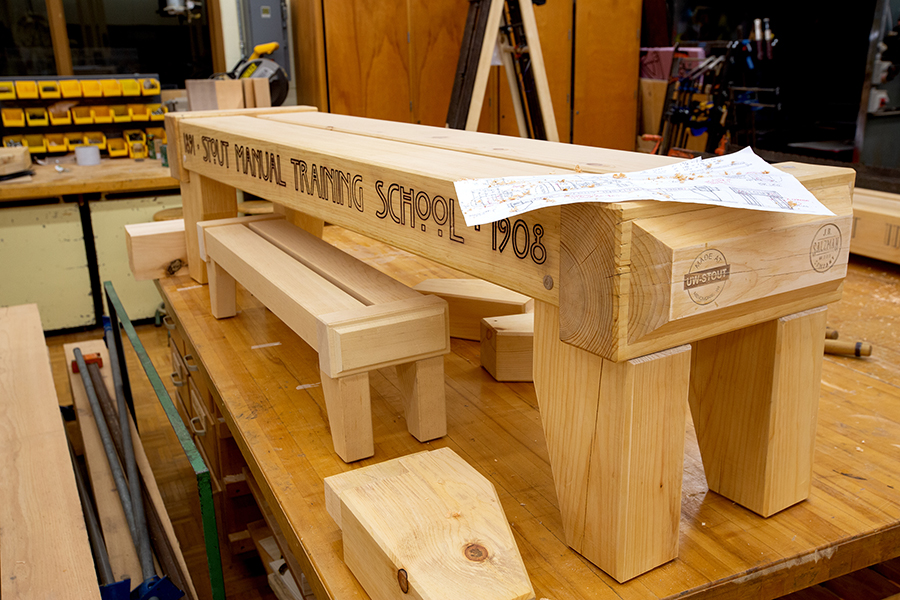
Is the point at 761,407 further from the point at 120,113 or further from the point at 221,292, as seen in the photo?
the point at 120,113

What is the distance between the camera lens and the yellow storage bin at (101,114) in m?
3.87

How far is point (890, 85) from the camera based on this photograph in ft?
14.8

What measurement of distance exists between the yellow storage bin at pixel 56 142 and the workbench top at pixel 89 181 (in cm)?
17

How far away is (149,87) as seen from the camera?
12.7ft

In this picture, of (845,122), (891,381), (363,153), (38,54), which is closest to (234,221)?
(363,153)

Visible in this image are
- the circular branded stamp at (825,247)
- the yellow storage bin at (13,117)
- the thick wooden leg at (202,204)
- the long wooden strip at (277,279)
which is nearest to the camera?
the circular branded stamp at (825,247)

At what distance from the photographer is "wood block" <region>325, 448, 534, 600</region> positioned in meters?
0.68

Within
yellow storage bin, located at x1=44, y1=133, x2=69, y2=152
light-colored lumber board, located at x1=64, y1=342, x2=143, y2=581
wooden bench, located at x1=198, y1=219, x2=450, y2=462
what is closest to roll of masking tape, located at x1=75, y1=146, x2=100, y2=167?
yellow storage bin, located at x1=44, y1=133, x2=69, y2=152

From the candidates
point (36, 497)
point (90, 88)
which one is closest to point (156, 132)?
point (90, 88)

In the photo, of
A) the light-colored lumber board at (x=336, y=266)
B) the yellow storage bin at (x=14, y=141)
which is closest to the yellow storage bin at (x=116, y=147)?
the yellow storage bin at (x=14, y=141)

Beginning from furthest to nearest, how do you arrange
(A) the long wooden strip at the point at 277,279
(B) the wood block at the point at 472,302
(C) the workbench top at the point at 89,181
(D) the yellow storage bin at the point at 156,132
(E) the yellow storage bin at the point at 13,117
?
1. (D) the yellow storage bin at the point at 156,132
2. (E) the yellow storage bin at the point at 13,117
3. (C) the workbench top at the point at 89,181
4. (B) the wood block at the point at 472,302
5. (A) the long wooden strip at the point at 277,279

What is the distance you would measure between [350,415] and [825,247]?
653 mm

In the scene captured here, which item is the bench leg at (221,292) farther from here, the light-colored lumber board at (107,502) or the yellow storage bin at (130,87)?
the yellow storage bin at (130,87)

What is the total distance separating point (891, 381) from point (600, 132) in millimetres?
3985
